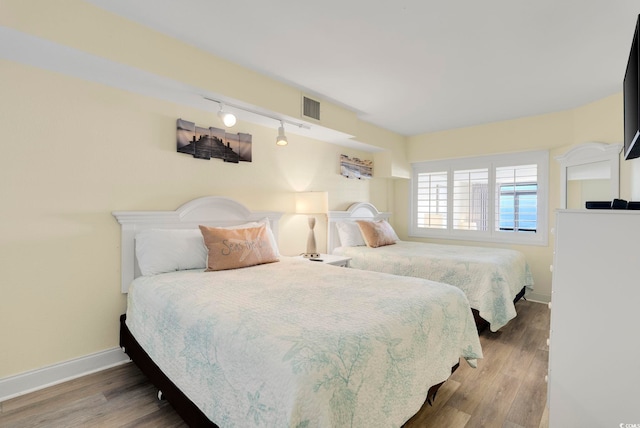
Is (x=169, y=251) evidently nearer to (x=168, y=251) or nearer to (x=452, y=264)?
(x=168, y=251)

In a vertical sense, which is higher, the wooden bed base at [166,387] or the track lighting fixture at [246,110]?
the track lighting fixture at [246,110]

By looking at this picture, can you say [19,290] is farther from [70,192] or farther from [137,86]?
[137,86]

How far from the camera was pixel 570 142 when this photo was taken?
3.66 m

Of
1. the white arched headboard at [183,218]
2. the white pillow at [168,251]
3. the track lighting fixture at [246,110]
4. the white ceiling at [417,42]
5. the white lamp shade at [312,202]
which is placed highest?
the white ceiling at [417,42]

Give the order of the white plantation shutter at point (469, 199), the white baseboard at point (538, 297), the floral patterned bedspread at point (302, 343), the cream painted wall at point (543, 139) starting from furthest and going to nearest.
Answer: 1. the white plantation shutter at point (469, 199)
2. the white baseboard at point (538, 297)
3. the cream painted wall at point (543, 139)
4. the floral patterned bedspread at point (302, 343)

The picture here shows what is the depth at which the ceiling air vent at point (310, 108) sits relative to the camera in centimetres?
304

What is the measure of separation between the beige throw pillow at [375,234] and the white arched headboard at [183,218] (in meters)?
1.24

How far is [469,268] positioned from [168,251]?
2720mm

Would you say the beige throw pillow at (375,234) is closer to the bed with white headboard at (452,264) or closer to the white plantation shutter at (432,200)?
the bed with white headboard at (452,264)

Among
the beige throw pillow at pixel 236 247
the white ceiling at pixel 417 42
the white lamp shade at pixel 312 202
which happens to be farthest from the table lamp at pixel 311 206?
the white ceiling at pixel 417 42

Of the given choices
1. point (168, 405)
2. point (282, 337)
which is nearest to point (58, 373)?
point (168, 405)

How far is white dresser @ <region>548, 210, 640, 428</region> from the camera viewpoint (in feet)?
4.50

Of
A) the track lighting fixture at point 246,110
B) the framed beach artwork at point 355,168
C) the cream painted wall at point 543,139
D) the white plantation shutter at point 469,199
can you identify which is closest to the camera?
the track lighting fixture at point 246,110

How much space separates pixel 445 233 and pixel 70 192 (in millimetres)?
4672
